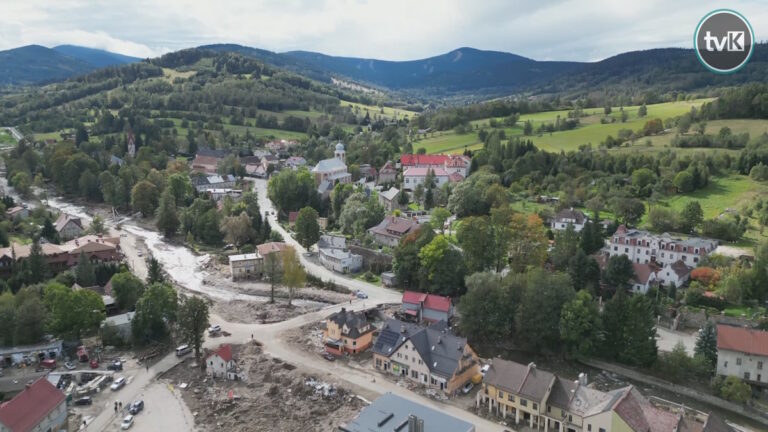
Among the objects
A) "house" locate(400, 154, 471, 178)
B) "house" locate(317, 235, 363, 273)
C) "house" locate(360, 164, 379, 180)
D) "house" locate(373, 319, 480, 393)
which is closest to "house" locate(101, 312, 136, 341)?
"house" locate(373, 319, 480, 393)

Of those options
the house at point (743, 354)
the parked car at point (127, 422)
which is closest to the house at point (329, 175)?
the parked car at point (127, 422)

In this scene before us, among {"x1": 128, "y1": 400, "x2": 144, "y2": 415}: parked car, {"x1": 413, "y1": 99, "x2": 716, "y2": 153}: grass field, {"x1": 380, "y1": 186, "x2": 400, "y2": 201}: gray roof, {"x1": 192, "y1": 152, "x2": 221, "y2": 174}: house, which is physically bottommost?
{"x1": 128, "y1": 400, "x2": 144, "y2": 415}: parked car

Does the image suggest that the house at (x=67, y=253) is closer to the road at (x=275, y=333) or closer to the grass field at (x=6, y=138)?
the road at (x=275, y=333)

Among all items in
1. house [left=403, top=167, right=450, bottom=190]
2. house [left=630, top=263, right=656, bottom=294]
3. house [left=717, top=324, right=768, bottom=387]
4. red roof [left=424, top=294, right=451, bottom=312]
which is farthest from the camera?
house [left=403, top=167, right=450, bottom=190]

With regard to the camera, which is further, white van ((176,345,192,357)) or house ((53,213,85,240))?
house ((53,213,85,240))

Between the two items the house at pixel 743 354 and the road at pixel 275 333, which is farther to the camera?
the house at pixel 743 354

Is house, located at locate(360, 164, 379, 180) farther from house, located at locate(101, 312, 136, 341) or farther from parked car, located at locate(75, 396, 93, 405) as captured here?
parked car, located at locate(75, 396, 93, 405)

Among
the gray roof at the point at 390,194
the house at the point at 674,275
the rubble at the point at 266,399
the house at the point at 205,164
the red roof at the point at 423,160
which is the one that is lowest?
the rubble at the point at 266,399
